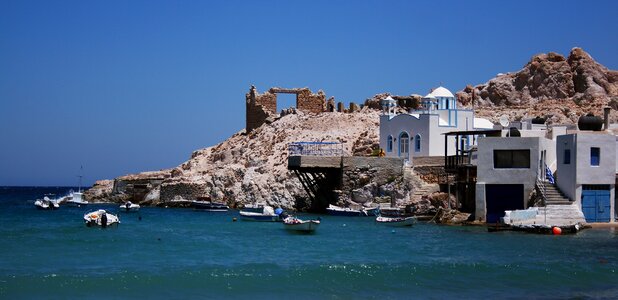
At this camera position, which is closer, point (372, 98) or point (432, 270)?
point (432, 270)

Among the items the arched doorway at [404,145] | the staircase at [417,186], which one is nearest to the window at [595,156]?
the staircase at [417,186]

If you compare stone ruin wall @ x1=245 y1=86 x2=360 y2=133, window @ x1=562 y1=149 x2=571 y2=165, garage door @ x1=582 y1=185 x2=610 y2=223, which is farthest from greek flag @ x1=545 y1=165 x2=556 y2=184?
stone ruin wall @ x1=245 y1=86 x2=360 y2=133

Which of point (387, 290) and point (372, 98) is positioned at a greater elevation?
point (372, 98)

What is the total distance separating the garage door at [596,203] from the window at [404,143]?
72.4 ft

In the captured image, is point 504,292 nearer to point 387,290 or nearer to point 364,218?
point 387,290

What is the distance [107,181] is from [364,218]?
4267cm

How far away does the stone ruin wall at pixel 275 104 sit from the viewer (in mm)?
84312

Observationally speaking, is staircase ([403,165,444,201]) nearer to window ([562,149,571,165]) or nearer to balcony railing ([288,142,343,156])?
window ([562,149,571,165])

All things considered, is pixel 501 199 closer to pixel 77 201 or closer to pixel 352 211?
pixel 352 211

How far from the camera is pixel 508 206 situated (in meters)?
44.4

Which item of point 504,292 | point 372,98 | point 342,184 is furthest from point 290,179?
point 504,292

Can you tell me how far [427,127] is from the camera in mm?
63438

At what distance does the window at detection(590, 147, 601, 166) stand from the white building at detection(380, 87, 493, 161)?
19.1 m

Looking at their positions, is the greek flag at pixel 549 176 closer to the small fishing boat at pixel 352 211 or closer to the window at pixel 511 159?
the window at pixel 511 159
